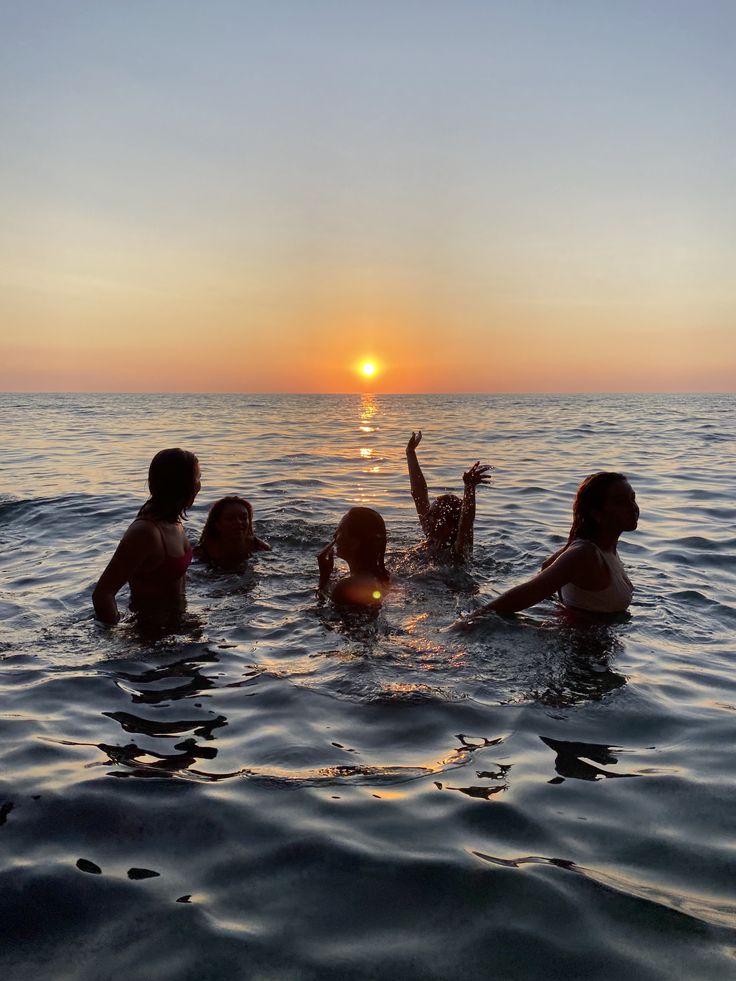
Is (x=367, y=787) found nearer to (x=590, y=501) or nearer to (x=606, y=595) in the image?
(x=590, y=501)

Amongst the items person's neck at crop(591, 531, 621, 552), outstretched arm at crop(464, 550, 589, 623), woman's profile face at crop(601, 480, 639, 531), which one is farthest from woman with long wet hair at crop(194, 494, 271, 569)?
woman's profile face at crop(601, 480, 639, 531)

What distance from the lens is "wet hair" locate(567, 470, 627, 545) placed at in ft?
19.4

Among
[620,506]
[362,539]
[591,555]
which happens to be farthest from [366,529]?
[620,506]

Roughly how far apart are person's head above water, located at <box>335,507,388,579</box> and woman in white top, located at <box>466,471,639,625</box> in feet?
3.56

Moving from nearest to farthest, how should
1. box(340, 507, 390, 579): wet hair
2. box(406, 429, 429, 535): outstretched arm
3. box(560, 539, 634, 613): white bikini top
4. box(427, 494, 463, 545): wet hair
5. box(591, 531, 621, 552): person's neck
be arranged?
box(591, 531, 621, 552): person's neck < box(560, 539, 634, 613): white bikini top < box(340, 507, 390, 579): wet hair < box(427, 494, 463, 545): wet hair < box(406, 429, 429, 535): outstretched arm

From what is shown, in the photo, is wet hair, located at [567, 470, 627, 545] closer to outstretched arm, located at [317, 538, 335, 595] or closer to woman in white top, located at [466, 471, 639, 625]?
woman in white top, located at [466, 471, 639, 625]

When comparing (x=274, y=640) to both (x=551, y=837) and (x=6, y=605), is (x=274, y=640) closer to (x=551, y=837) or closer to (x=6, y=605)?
(x=6, y=605)

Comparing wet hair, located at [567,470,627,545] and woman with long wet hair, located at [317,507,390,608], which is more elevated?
wet hair, located at [567,470,627,545]

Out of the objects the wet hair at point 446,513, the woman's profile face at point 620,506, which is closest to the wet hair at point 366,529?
the woman's profile face at point 620,506

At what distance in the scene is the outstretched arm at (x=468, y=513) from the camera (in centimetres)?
759

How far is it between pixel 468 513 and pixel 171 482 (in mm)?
3444

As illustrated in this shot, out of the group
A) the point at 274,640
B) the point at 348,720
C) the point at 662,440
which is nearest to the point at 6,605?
the point at 274,640

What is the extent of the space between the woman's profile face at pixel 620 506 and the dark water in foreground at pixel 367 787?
38.8 inches

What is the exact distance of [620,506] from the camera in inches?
231
